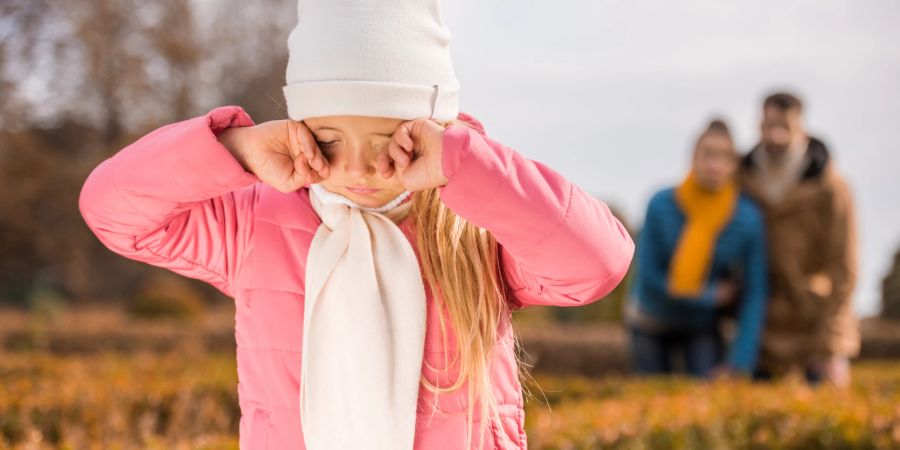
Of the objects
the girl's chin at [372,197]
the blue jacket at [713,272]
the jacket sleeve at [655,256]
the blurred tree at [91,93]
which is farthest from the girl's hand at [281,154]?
the blurred tree at [91,93]

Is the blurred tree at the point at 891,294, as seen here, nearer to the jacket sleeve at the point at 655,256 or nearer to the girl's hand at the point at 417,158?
the jacket sleeve at the point at 655,256

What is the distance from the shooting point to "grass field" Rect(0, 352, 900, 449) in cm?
409

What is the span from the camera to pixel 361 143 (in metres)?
1.81

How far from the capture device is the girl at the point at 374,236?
1800 mm

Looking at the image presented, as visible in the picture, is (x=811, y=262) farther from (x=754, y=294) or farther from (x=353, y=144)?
(x=353, y=144)

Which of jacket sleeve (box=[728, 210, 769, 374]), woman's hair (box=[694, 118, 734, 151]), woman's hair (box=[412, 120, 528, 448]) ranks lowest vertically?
jacket sleeve (box=[728, 210, 769, 374])

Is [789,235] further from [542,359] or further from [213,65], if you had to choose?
[213,65]

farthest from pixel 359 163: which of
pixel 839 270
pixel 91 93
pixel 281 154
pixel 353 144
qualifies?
pixel 91 93

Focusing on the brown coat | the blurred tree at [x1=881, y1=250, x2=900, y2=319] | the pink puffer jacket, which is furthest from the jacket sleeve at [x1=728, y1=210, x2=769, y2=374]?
the blurred tree at [x1=881, y1=250, x2=900, y2=319]

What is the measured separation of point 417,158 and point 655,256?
416cm

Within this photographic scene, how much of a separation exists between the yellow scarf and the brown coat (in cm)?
23

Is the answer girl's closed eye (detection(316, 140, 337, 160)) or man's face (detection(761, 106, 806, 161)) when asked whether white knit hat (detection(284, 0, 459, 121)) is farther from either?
man's face (detection(761, 106, 806, 161))

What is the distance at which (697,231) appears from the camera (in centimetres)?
555

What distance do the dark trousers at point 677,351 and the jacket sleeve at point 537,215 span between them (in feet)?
13.4
